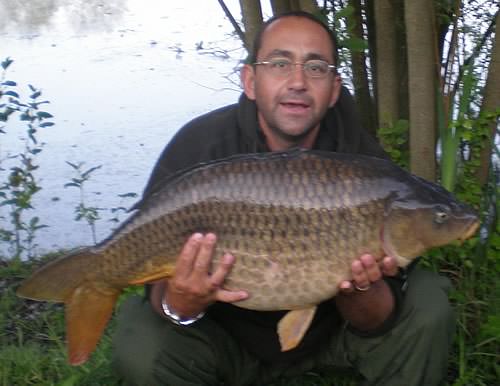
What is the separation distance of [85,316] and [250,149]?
561 mm

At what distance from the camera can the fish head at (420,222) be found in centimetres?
176

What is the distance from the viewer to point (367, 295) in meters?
1.93

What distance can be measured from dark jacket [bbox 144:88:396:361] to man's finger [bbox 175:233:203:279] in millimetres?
312

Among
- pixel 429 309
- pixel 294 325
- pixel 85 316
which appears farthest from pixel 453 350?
pixel 85 316

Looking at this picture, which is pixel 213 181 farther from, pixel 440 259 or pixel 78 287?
pixel 440 259

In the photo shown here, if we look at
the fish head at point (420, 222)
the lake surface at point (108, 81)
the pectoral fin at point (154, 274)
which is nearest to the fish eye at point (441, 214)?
the fish head at point (420, 222)

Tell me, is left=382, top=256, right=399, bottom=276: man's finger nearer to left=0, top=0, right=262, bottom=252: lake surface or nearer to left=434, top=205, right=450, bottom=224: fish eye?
left=434, top=205, right=450, bottom=224: fish eye

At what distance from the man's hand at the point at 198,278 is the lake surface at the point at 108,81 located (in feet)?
5.15

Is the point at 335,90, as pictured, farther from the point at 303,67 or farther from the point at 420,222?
the point at 420,222

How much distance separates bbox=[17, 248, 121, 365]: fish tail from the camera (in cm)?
188

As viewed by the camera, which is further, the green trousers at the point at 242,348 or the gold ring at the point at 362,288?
the green trousers at the point at 242,348

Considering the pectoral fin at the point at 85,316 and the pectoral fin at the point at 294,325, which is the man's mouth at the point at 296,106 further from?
the pectoral fin at the point at 85,316

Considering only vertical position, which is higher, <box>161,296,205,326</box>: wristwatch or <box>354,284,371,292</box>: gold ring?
<box>354,284,371,292</box>: gold ring

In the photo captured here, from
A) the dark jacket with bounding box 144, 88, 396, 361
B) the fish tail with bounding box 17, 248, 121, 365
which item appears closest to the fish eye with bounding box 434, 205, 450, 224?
the dark jacket with bounding box 144, 88, 396, 361
